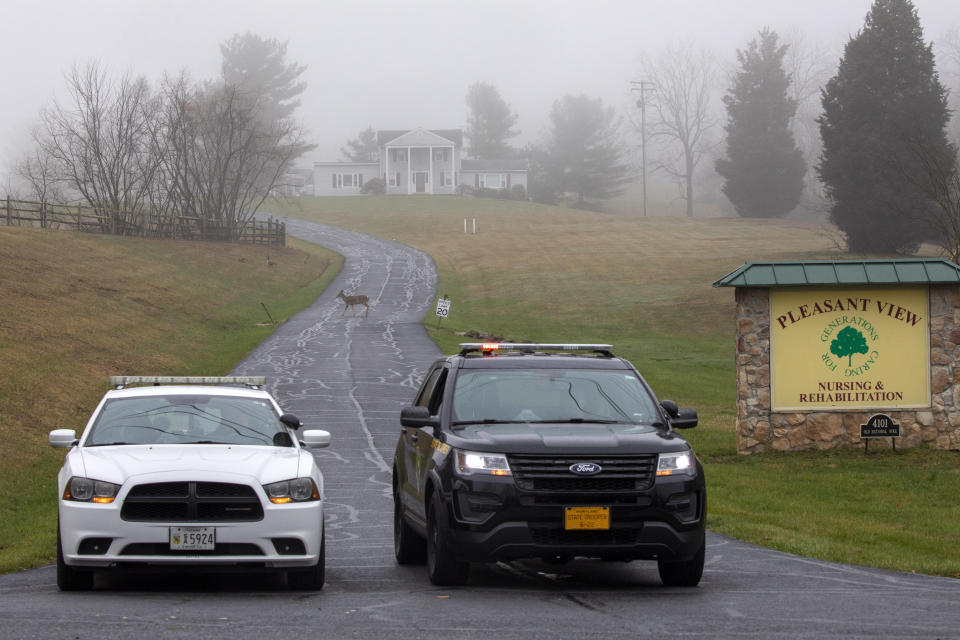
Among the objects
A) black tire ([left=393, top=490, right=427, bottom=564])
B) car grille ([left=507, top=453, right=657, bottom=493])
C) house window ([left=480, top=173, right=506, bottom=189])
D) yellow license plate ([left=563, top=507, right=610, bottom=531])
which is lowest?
black tire ([left=393, top=490, right=427, bottom=564])

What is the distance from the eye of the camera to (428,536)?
9.46 metres

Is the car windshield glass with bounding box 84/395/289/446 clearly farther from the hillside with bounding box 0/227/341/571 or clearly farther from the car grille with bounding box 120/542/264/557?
the hillside with bounding box 0/227/341/571

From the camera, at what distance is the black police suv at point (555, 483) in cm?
856

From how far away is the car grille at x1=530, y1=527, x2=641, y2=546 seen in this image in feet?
28.1

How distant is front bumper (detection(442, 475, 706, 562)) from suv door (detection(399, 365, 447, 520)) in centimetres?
103

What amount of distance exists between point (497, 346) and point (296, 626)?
3528mm

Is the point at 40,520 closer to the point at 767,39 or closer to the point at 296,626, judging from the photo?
the point at 296,626

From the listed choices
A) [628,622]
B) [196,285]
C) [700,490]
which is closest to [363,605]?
[628,622]

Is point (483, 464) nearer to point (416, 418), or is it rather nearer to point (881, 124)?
A: point (416, 418)

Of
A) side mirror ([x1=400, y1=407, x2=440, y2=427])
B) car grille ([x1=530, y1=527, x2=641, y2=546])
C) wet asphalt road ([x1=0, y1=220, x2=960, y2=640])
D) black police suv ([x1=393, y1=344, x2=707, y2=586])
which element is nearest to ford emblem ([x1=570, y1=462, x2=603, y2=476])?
black police suv ([x1=393, y1=344, x2=707, y2=586])

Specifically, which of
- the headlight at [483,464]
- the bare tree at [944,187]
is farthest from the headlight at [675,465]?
the bare tree at [944,187]

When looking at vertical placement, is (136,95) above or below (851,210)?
above

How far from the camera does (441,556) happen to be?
29.3 feet

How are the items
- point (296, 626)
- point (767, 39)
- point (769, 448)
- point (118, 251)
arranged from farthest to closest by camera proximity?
1. point (767, 39)
2. point (118, 251)
3. point (769, 448)
4. point (296, 626)
